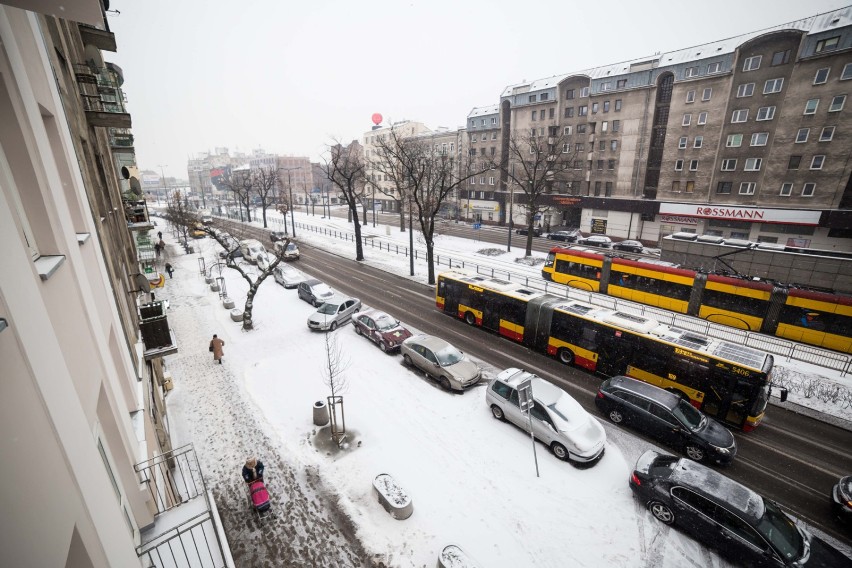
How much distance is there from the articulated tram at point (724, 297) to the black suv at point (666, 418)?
39.3 ft

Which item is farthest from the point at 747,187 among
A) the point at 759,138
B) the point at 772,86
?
the point at 772,86

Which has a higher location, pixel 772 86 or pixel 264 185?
pixel 772 86

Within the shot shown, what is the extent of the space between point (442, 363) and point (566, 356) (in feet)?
19.2

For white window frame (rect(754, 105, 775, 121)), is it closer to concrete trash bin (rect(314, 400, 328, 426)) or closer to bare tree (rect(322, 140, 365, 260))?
bare tree (rect(322, 140, 365, 260))

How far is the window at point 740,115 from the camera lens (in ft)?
121

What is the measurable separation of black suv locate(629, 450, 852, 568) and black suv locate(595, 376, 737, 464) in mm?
1868

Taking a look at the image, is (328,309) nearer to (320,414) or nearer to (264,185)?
(320,414)

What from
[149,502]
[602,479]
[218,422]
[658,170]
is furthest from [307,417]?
[658,170]

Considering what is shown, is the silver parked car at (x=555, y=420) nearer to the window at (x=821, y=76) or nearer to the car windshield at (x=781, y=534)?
the car windshield at (x=781, y=534)

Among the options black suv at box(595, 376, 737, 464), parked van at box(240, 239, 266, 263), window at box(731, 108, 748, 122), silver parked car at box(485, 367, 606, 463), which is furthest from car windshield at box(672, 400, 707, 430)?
window at box(731, 108, 748, 122)

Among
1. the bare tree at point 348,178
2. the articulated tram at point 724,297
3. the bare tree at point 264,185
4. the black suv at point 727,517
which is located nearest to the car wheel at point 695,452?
the black suv at point 727,517

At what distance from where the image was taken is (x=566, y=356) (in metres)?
16.6

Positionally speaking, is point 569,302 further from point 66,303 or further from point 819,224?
point 819,224

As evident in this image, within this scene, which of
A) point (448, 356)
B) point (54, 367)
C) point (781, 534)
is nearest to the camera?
point (54, 367)
